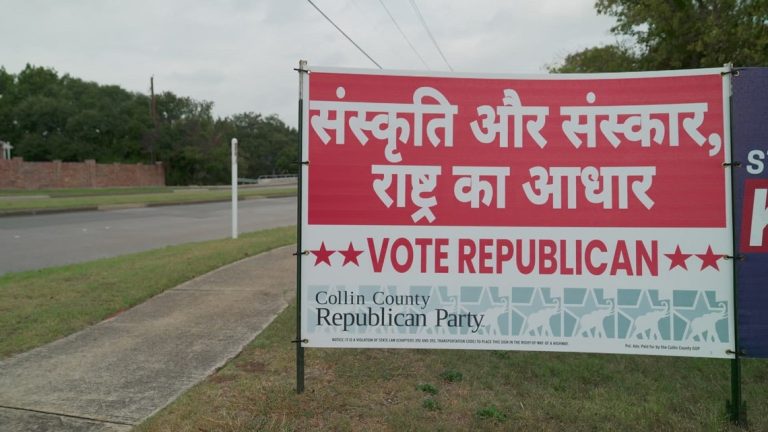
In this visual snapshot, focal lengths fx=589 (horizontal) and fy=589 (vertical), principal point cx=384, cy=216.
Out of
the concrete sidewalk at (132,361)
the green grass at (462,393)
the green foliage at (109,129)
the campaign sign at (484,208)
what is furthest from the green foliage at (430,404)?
the green foliage at (109,129)

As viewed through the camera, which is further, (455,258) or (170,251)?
(170,251)

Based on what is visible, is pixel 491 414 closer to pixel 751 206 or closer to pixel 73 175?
pixel 751 206

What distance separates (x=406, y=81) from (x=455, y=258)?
121 cm

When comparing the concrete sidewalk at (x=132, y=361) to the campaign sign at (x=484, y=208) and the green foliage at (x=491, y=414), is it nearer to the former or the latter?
the campaign sign at (x=484, y=208)

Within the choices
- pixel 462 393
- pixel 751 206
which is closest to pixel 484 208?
pixel 462 393

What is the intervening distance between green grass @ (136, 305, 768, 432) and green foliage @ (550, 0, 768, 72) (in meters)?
11.8

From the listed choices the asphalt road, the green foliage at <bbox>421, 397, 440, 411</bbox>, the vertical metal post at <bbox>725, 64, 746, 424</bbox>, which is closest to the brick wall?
the asphalt road

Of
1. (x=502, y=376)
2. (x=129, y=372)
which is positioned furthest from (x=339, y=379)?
(x=129, y=372)

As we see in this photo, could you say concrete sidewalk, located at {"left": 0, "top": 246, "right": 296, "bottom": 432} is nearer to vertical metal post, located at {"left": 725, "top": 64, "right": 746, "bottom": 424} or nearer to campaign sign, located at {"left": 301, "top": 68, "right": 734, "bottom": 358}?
campaign sign, located at {"left": 301, "top": 68, "right": 734, "bottom": 358}

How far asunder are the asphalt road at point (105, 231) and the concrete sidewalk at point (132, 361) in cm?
486

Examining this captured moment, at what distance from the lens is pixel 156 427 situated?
3402 mm

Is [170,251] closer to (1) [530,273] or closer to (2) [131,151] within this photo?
(1) [530,273]

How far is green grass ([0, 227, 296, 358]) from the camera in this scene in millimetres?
5461

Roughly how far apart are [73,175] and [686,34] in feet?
152
